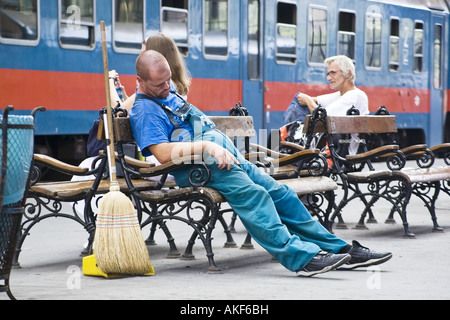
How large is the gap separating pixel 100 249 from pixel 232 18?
9.32 m

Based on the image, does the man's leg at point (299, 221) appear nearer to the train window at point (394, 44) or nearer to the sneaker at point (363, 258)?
the sneaker at point (363, 258)

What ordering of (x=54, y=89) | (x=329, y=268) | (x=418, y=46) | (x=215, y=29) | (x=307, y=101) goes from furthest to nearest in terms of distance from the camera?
1. (x=418, y=46)
2. (x=215, y=29)
3. (x=54, y=89)
4. (x=307, y=101)
5. (x=329, y=268)

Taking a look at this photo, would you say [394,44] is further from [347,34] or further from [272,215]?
[272,215]

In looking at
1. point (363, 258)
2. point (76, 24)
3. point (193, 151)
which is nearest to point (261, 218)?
point (193, 151)

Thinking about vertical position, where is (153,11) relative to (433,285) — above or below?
above

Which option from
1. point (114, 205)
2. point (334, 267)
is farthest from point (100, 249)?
point (334, 267)

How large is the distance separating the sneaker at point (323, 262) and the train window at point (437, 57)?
15.6m

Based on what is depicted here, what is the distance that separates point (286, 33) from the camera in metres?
15.6

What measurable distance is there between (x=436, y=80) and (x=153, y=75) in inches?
616

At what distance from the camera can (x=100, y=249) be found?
548 centimetres
